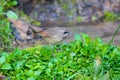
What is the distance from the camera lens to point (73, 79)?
3666mm

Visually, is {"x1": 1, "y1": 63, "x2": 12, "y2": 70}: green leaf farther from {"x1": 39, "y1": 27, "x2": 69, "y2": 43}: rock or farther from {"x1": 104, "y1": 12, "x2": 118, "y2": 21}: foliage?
{"x1": 104, "y1": 12, "x2": 118, "y2": 21}: foliage

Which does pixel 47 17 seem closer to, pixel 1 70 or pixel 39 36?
pixel 39 36

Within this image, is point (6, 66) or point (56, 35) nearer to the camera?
point (6, 66)

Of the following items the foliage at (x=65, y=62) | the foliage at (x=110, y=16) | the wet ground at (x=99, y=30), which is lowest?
the foliage at (x=110, y=16)

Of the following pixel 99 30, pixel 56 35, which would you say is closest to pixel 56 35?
pixel 56 35

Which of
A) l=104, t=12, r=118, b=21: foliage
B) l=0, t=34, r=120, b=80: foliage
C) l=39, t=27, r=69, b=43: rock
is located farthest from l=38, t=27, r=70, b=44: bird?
l=104, t=12, r=118, b=21: foliage

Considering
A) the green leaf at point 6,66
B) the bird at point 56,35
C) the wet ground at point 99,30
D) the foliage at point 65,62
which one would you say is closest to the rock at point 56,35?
the bird at point 56,35

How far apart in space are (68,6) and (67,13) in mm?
186

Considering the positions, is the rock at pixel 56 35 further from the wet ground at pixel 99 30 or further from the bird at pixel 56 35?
the wet ground at pixel 99 30

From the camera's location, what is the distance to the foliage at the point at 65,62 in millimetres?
3673

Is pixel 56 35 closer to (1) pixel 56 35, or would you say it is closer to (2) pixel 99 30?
(1) pixel 56 35

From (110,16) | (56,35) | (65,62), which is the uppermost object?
(56,35)

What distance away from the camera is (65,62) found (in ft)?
12.8

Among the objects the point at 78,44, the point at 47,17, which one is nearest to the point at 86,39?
the point at 78,44
